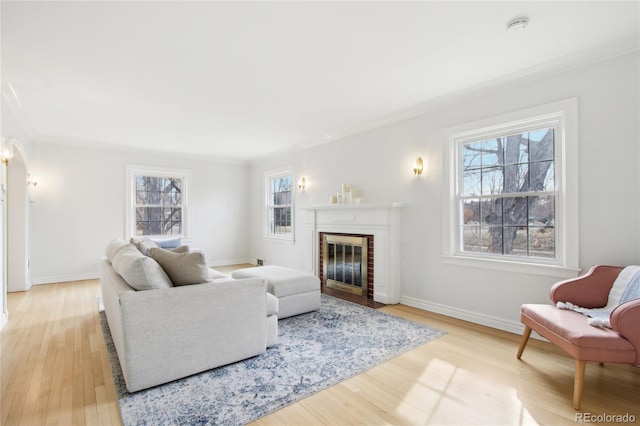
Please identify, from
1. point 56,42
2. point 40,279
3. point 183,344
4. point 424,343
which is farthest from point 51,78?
point 424,343

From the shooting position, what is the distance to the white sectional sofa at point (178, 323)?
6.84 feet

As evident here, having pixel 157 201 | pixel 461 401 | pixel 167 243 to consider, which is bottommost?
pixel 461 401

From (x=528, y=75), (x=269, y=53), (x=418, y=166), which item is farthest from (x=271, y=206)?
(x=528, y=75)

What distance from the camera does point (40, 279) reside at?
536cm

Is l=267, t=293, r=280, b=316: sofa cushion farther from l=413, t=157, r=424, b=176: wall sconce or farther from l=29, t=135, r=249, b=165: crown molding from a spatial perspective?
l=29, t=135, r=249, b=165: crown molding

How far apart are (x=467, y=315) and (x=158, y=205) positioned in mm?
5888

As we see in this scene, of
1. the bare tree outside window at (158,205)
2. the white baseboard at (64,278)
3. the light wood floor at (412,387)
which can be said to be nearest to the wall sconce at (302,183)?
the bare tree outside window at (158,205)

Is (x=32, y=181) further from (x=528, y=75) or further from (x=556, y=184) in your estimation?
(x=556, y=184)

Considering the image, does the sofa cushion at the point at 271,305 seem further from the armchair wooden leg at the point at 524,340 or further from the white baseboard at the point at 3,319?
the white baseboard at the point at 3,319

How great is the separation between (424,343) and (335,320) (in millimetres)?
970

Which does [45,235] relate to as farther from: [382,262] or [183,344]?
[382,262]

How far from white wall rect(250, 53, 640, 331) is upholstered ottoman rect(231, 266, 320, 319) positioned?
4.14 ft

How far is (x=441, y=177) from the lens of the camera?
3768 millimetres

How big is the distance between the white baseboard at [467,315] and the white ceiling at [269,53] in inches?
94.9
